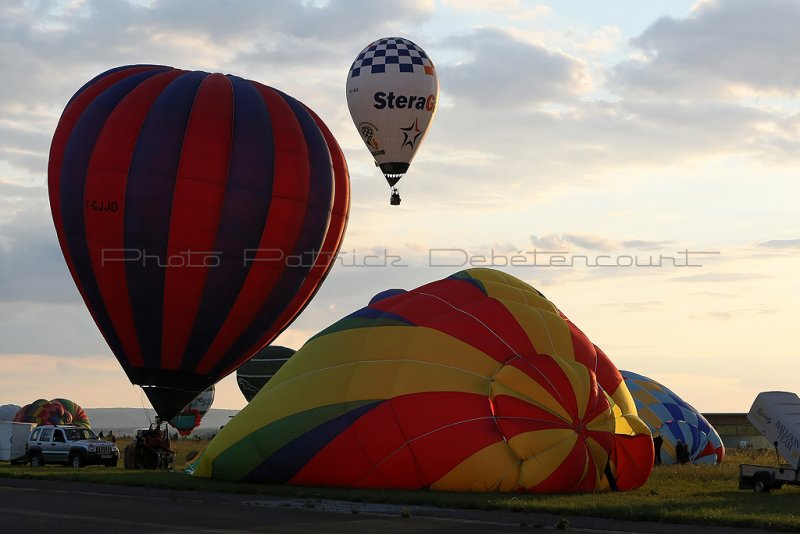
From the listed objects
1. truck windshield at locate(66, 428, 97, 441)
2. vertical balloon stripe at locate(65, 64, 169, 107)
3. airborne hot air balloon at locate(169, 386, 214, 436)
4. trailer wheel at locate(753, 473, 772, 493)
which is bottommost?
airborne hot air balloon at locate(169, 386, 214, 436)

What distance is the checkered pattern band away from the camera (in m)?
43.8

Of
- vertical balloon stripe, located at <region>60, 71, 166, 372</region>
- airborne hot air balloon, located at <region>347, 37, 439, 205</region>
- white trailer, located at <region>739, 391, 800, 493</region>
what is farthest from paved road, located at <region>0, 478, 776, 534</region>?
airborne hot air balloon, located at <region>347, 37, 439, 205</region>

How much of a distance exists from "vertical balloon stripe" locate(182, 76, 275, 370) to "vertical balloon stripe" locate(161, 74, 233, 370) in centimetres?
21

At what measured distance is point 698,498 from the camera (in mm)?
23812

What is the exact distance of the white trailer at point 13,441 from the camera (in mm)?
42469

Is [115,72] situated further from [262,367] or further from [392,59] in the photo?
[262,367]

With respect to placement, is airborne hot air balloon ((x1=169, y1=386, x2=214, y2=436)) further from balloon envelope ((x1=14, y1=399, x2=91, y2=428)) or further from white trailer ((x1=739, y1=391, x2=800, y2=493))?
white trailer ((x1=739, y1=391, x2=800, y2=493))

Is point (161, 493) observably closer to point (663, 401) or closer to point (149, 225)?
point (149, 225)

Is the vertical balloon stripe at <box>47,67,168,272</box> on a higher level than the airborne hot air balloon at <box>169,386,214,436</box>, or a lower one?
higher

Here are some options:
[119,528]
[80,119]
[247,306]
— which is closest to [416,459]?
[119,528]

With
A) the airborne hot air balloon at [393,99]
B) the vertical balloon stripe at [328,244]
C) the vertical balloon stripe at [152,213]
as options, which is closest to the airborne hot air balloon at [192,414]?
the airborne hot air balloon at [393,99]

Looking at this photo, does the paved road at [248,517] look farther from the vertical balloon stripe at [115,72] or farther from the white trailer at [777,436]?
the vertical balloon stripe at [115,72]

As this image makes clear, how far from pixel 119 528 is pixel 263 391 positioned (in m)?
9.93

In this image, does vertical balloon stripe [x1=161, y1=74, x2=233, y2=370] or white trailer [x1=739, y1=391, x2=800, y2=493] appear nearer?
white trailer [x1=739, y1=391, x2=800, y2=493]
